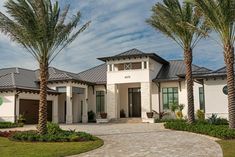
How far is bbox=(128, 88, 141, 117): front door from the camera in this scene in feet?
117

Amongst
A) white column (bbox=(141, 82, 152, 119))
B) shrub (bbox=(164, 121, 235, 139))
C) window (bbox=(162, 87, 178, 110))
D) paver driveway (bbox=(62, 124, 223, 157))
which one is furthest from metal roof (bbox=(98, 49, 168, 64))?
paver driveway (bbox=(62, 124, 223, 157))

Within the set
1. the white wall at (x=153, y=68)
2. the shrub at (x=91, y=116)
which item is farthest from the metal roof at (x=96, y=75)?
the white wall at (x=153, y=68)

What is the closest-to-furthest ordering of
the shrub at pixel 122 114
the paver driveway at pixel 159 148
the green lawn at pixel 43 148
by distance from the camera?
the paver driveway at pixel 159 148 → the green lawn at pixel 43 148 → the shrub at pixel 122 114

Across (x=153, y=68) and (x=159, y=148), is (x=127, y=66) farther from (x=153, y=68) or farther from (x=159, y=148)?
(x=159, y=148)

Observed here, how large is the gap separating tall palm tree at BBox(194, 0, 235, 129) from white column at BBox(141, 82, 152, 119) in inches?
585

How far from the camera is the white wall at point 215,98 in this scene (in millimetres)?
25625

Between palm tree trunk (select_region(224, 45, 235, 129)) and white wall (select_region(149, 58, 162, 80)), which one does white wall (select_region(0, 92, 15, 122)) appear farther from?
palm tree trunk (select_region(224, 45, 235, 129))

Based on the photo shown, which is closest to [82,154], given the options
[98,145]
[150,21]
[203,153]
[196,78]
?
[98,145]

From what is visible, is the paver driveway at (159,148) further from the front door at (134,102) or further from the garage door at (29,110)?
the front door at (134,102)

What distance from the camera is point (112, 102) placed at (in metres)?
34.4

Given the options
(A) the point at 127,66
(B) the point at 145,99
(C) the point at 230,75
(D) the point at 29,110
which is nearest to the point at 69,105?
(D) the point at 29,110

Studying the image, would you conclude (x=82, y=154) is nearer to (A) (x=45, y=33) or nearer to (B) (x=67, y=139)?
(B) (x=67, y=139)

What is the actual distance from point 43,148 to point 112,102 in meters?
20.5

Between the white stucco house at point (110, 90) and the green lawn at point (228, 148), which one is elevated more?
the white stucco house at point (110, 90)
